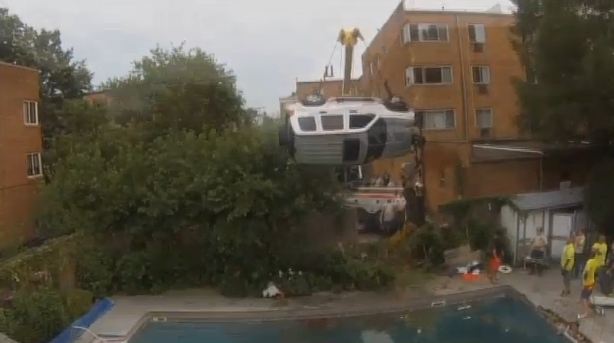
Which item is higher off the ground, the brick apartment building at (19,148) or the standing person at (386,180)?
the brick apartment building at (19,148)

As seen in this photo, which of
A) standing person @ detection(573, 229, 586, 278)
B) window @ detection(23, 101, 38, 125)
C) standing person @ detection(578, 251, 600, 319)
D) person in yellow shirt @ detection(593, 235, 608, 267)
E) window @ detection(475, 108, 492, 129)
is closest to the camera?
standing person @ detection(578, 251, 600, 319)

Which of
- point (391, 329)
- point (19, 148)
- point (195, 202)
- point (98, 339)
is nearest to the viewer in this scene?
point (98, 339)

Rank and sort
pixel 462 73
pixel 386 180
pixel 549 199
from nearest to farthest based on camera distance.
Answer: pixel 549 199
pixel 386 180
pixel 462 73

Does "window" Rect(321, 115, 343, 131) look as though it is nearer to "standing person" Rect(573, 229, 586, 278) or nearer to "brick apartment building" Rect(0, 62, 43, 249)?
"standing person" Rect(573, 229, 586, 278)

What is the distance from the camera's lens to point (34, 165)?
28.0 metres

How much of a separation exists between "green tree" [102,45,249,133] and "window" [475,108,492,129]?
34.0 feet

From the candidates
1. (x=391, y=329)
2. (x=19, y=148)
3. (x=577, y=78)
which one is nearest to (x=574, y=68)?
(x=577, y=78)

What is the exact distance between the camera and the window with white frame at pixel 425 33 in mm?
29672

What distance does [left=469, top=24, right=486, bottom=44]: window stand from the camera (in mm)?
30625

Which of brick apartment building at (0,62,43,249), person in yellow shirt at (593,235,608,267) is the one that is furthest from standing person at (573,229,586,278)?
brick apartment building at (0,62,43,249)

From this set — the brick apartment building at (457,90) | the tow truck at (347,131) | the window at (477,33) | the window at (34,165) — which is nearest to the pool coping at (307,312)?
the tow truck at (347,131)

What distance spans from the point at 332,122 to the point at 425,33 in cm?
1189

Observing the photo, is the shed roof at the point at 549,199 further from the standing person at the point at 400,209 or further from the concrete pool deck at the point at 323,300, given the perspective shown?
the standing person at the point at 400,209

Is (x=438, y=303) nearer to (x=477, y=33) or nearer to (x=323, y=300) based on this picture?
(x=323, y=300)
